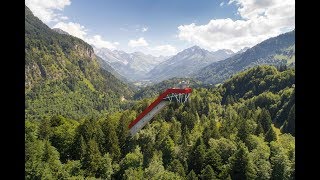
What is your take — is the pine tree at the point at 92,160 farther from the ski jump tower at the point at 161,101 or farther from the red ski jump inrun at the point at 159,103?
the red ski jump inrun at the point at 159,103

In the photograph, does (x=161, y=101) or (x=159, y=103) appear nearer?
(x=161, y=101)

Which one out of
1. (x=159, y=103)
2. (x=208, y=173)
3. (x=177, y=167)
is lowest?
(x=208, y=173)

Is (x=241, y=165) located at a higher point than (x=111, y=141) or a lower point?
lower

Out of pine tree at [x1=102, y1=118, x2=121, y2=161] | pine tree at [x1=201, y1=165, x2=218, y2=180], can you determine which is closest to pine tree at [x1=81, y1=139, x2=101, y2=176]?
pine tree at [x1=102, y1=118, x2=121, y2=161]

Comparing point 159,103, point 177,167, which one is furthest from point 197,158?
point 159,103

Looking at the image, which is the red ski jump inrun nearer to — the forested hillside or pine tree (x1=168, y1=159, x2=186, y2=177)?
the forested hillside

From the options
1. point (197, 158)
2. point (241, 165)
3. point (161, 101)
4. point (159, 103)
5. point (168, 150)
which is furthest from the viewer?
point (168, 150)

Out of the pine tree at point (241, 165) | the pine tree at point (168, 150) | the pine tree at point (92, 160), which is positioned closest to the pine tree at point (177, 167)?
the pine tree at point (168, 150)

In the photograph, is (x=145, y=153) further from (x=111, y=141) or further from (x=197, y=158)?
(x=197, y=158)
